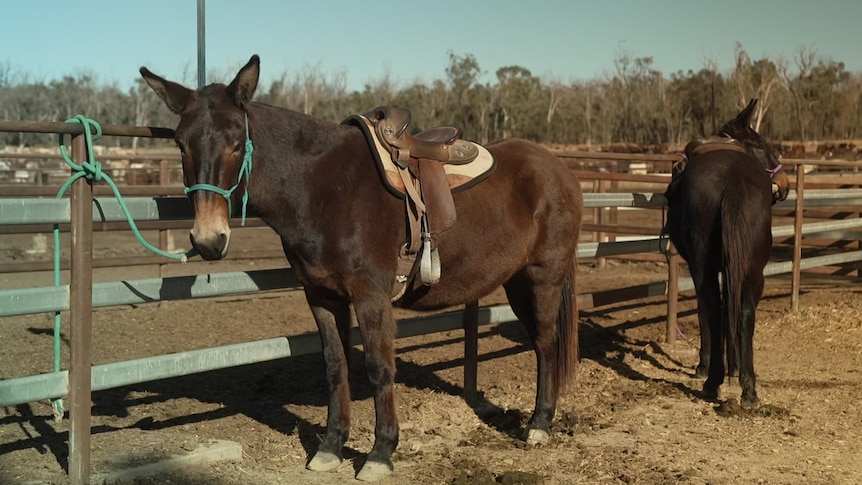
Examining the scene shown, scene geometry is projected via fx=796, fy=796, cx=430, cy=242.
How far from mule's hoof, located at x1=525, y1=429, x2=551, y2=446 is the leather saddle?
3.70ft

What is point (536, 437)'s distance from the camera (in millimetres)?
4355

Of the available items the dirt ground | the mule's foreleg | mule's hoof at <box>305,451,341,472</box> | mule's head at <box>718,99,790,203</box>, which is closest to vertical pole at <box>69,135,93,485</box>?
the dirt ground

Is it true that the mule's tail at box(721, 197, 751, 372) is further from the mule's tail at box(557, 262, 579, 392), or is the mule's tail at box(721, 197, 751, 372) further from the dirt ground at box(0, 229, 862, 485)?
the mule's tail at box(557, 262, 579, 392)

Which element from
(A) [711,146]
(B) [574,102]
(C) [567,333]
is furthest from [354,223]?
(B) [574,102]

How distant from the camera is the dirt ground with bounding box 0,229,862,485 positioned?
3.79 meters

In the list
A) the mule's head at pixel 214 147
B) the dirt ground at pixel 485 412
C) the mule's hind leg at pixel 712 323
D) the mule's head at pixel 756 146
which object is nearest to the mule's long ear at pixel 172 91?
the mule's head at pixel 214 147

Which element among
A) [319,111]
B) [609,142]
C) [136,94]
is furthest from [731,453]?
[136,94]

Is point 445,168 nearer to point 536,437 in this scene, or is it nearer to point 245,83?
point 245,83

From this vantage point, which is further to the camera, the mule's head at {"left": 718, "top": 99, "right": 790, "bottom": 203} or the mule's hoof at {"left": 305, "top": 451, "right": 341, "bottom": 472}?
the mule's head at {"left": 718, "top": 99, "right": 790, "bottom": 203}

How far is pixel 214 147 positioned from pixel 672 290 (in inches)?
190

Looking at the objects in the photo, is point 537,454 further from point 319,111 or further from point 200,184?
point 319,111

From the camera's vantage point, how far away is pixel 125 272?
1074 centimetres

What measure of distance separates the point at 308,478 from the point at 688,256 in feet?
10.5

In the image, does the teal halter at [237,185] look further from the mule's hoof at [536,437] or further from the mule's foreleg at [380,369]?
the mule's hoof at [536,437]
